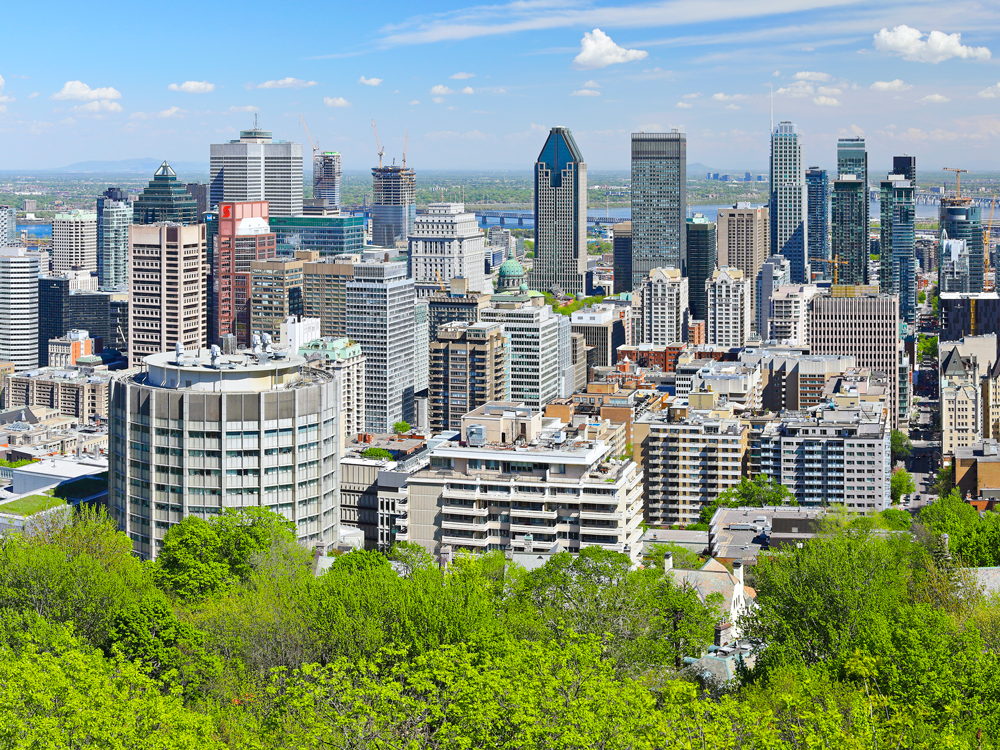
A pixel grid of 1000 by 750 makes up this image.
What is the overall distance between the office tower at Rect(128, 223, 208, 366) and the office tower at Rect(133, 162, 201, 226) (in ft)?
98.0

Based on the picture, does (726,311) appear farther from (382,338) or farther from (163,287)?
(163,287)

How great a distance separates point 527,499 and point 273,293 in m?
99.0

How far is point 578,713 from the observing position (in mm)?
27938

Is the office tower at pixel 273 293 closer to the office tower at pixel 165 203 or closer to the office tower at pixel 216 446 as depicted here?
the office tower at pixel 165 203

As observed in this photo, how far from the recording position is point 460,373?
425ft

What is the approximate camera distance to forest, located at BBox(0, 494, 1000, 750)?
28703 millimetres

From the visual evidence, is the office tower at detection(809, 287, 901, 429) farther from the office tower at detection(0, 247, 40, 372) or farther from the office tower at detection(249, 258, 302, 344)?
the office tower at detection(0, 247, 40, 372)

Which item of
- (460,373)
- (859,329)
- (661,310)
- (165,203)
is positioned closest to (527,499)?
(460,373)

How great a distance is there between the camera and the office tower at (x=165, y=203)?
18250 cm

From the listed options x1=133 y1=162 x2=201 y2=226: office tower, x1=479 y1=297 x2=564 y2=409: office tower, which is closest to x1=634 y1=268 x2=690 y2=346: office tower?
x1=479 y1=297 x2=564 y2=409: office tower

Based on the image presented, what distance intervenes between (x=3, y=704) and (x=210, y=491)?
27005 millimetres

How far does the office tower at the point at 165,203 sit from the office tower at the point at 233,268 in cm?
1280

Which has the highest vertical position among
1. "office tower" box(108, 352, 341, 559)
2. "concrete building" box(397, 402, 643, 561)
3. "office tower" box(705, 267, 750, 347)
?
"office tower" box(705, 267, 750, 347)

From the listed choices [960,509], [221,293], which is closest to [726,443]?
[960,509]
